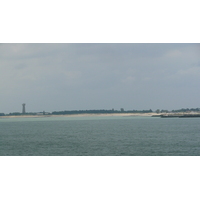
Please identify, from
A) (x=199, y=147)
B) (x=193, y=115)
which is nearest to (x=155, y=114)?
(x=193, y=115)

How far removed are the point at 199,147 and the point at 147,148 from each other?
2.71m

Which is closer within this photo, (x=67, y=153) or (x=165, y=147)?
(x=67, y=153)

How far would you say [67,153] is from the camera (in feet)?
46.2
